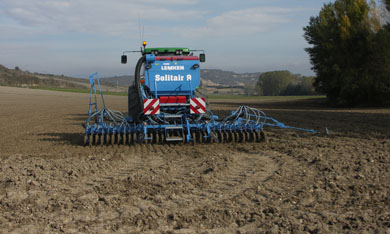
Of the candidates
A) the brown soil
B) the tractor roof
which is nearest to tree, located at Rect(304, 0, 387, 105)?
the tractor roof

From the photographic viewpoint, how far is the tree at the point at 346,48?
30531mm

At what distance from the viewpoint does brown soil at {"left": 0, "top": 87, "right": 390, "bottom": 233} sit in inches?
169

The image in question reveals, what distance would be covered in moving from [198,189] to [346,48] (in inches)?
1150

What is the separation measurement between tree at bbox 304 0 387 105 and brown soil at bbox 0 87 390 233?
2283 centimetres

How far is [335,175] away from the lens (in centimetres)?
615

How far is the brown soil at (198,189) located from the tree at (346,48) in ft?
74.9

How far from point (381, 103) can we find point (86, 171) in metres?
27.8

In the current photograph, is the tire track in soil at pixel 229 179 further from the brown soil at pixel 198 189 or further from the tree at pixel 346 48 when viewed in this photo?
the tree at pixel 346 48

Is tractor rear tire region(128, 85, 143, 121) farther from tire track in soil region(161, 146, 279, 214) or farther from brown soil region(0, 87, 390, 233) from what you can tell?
tire track in soil region(161, 146, 279, 214)

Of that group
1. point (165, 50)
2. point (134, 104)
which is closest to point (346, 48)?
point (165, 50)

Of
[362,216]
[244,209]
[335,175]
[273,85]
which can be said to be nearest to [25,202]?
[244,209]

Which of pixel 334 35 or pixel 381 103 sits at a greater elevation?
pixel 334 35

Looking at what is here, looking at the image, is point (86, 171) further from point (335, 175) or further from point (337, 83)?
point (337, 83)

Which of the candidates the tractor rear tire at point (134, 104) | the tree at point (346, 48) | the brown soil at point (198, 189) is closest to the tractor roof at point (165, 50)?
the tractor rear tire at point (134, 104)
